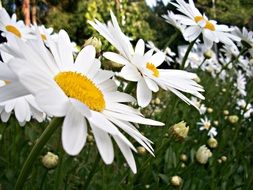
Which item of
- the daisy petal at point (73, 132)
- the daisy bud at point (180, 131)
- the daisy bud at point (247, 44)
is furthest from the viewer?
the daisy bud at point (247, 44)

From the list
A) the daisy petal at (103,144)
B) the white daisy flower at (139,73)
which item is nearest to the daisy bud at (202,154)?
the white daisy flower at (139,73)

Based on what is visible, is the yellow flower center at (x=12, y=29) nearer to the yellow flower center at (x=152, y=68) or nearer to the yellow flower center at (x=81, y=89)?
the yellow flower center at (x=152, y=68)

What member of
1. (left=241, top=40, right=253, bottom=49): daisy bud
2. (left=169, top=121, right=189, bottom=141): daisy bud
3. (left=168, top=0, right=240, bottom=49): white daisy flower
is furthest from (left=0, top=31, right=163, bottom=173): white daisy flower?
(left=241, top=40, right=253, bottom=49): daisy bud

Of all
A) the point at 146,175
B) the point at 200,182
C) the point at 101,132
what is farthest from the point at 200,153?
the point at 101,132

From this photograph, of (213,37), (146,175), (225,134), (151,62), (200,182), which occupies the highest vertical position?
(151,62)

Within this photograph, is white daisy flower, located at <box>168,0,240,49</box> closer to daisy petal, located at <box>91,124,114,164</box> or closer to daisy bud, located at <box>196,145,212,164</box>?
daisy bud, located at <box>196,145,212,164</box>

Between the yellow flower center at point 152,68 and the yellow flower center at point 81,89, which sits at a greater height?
the yellow flower center at point 81,89

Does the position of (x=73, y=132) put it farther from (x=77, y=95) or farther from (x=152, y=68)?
(x=152, y=68)

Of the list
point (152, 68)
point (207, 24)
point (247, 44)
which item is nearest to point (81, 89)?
point (152, 68)

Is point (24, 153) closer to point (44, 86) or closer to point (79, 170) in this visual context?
point (79, 170)
